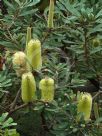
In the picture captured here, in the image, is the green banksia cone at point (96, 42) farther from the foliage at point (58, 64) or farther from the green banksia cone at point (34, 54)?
the green banksia cone at point (34, 54)

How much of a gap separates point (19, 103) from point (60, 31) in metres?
0.25

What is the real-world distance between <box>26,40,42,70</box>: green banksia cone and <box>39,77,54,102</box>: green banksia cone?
0.07 m

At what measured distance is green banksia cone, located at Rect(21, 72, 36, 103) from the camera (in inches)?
47.0

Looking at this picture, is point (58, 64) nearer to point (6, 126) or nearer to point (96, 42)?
point (96, 42)

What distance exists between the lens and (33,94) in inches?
48.2

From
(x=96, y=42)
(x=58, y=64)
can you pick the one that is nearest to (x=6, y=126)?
(x=58, y=64)

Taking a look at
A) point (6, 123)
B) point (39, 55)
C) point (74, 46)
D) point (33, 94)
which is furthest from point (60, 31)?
point (6, 123)

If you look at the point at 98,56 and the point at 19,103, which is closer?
the point at 19,103

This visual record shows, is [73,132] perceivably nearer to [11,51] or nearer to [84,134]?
[84,134]

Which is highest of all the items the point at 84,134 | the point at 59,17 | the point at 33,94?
the point at 59,17

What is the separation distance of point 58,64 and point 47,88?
0.59ft

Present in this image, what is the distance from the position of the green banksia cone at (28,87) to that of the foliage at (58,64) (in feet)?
0.11

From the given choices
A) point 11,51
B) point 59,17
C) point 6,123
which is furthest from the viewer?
point 59,17

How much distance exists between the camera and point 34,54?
126 cm
